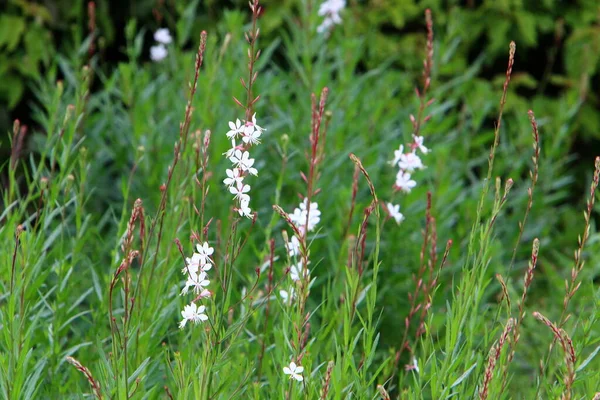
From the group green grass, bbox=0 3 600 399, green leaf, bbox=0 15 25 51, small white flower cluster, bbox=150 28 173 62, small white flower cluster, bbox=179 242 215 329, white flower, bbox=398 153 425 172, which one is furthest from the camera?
green leaf, bbox=0 15 25 51

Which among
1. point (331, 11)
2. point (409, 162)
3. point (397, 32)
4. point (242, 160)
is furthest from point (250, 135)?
point (397, 32)

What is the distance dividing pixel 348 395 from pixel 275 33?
3.76 m

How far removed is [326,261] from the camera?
10.4 feet

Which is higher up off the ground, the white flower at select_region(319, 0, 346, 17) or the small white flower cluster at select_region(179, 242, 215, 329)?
the white flower at select_region(319, 0, 346, 17)

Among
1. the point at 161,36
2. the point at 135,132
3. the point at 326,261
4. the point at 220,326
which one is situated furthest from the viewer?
the point at 161,36

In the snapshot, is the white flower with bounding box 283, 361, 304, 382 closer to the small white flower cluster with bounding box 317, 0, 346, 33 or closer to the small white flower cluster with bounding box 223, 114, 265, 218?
the small white flower cluster with bounding box 223, 114, 265, 218

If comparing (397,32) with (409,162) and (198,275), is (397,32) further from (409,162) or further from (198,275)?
(198,275)

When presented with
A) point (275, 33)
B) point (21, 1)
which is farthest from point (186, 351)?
point (275, 33)

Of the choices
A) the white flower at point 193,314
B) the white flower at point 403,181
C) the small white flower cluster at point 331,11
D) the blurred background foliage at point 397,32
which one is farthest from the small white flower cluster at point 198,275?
the blurred background foliage at point 397,32

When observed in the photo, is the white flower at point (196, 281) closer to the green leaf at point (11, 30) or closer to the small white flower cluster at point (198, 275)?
the small white flower cluster at point (198, 275)

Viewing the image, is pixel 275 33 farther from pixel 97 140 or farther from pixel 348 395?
pixel 348 395

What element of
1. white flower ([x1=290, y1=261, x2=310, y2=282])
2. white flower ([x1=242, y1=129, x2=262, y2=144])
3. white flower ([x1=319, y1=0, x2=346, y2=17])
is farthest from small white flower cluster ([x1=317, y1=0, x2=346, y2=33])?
white flower ([x1=242, y1=129, x2=262, y2=144])

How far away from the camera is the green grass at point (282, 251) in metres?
1.73

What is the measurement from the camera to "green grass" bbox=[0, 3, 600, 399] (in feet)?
5.68
